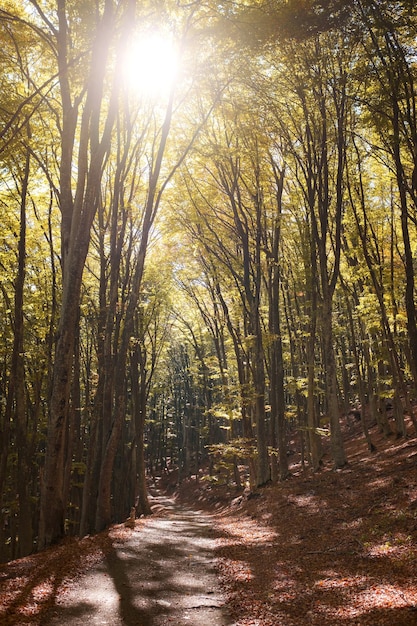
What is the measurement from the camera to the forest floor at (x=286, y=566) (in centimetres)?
462

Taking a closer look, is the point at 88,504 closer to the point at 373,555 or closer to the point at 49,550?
the point at 49,550

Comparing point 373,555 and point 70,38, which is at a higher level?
point 70,38

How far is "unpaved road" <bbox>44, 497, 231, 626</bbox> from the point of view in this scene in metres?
4.73

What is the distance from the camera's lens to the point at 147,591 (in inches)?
225

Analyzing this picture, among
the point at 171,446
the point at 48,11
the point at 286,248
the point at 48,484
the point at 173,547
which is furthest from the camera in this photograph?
the point at 171,446

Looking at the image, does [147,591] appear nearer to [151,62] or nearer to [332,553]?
[332,553]

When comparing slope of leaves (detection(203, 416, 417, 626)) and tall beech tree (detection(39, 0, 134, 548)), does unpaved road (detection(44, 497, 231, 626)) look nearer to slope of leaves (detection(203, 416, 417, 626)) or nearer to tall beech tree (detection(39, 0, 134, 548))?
slope of leaves (detection(203, 416, 417, 626))

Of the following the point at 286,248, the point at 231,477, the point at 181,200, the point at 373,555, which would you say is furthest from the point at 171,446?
the point at 373,555

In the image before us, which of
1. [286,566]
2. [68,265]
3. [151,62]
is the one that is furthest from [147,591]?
[151,62]

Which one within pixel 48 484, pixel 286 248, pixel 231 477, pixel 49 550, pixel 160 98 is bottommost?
pixel 231 477

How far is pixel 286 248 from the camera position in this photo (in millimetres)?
20078

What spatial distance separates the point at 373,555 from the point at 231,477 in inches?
945

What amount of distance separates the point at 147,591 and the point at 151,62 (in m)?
10.5

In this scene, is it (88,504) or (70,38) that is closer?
(70,38)
